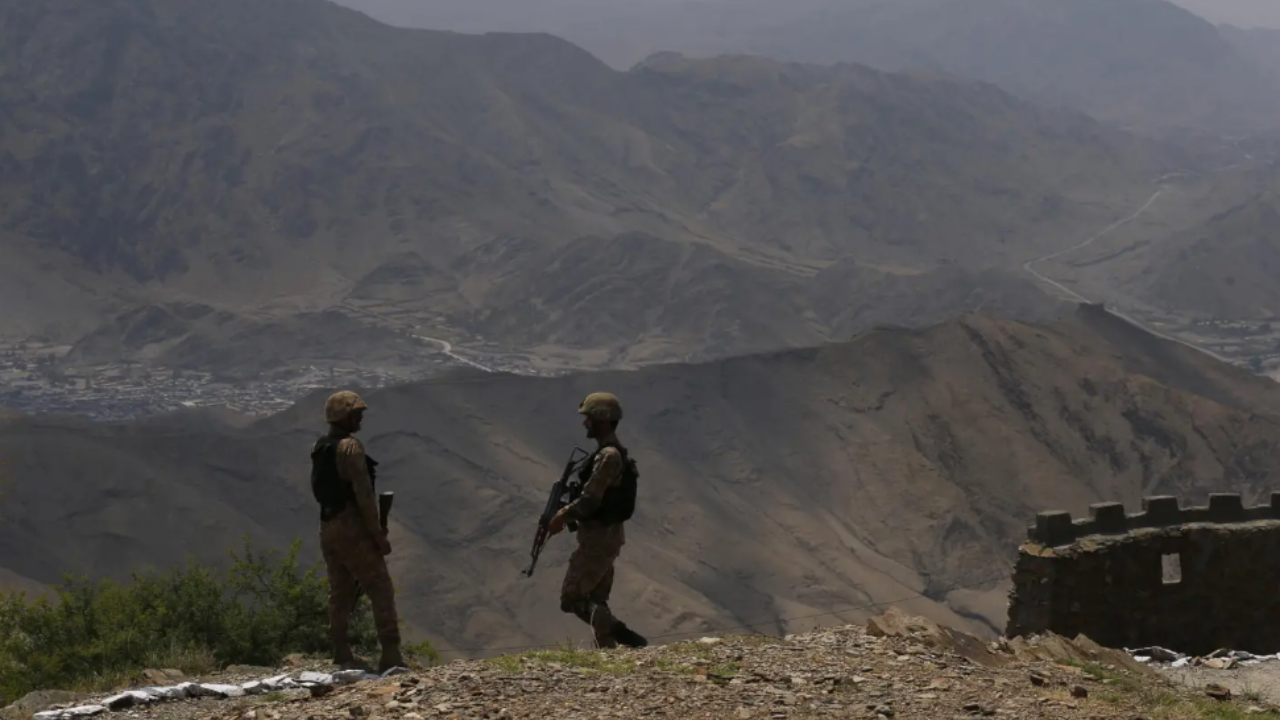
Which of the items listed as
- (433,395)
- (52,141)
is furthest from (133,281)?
(433,395)

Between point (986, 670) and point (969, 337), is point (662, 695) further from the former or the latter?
point (969, 337)

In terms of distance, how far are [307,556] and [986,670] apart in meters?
32.8

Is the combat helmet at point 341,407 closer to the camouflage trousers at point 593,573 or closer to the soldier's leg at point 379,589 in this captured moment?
the soldier's leg at point 379,589

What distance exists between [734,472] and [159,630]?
38.3m

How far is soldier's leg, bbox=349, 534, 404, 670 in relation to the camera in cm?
916

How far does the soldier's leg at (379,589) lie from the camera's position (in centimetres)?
916

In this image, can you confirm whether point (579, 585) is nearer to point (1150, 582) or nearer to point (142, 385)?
point (1150, 582)

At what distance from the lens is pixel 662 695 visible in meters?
7.70

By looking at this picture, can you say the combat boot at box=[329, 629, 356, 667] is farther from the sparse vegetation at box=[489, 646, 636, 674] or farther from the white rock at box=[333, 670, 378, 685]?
the sparse vegetation at box=[489, 646, 636, 674]

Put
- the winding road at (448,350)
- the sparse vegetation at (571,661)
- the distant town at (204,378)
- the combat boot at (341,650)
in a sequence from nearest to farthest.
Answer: the sparse vegetation at (571,661), the combat boot at (341,650), the distant town at (204,378), the winding road at (448,350)

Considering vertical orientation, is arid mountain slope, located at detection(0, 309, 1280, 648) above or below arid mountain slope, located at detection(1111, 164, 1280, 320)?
below

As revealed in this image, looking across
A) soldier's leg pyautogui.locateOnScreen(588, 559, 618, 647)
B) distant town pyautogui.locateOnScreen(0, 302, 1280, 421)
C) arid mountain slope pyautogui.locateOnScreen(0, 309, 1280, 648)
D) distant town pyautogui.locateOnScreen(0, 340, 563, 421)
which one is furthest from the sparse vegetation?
distant town pyautogui.locateOnScreen(0, 340, 563, 421)

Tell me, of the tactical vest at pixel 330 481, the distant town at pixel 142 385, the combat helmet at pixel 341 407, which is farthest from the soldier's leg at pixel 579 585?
the distant town at pixel 142 385

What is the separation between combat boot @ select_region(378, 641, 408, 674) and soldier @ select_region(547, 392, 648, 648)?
1.01 m
